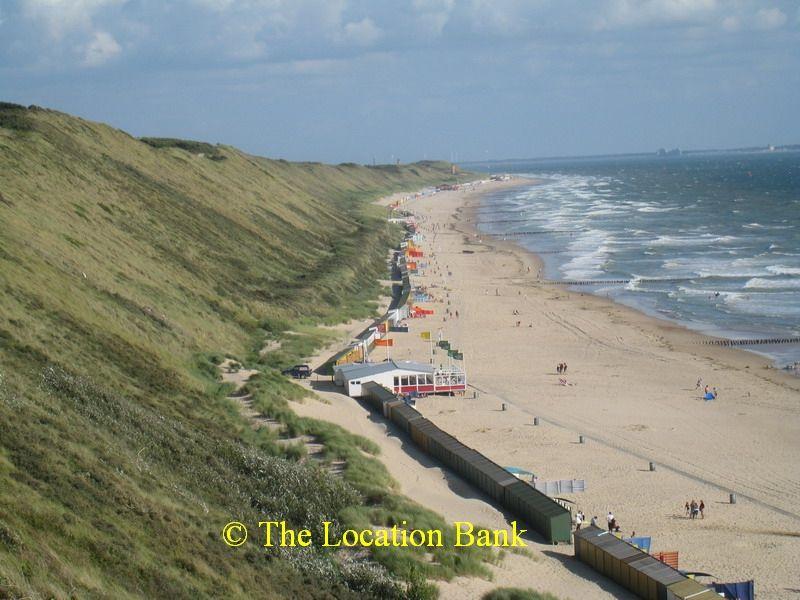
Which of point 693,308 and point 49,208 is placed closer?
point 49,208

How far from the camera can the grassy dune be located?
590 inches

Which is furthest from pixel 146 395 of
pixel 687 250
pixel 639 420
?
pixel 687 250

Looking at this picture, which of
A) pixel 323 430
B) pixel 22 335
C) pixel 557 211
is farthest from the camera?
pixel 557 211

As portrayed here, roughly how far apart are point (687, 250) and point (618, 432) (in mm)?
49938

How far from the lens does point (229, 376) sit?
32.3 metres

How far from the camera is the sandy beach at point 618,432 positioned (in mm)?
20734

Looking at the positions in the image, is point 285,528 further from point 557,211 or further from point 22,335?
point 557,211

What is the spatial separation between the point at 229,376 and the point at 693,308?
28.7m

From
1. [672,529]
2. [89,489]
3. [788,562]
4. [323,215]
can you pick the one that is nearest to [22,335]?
[89,489]

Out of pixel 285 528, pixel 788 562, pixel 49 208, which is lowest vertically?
pixel 788 562

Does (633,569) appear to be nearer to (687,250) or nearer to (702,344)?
(702,344)

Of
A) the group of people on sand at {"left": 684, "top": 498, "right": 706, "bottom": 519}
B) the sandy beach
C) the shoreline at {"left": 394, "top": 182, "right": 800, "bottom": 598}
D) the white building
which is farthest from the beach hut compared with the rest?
the white building

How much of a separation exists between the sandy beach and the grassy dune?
81.4 inches

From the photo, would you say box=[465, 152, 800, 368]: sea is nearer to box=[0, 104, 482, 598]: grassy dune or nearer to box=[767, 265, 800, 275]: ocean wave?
box=[767, 265, 800, 275]: ocean wave
